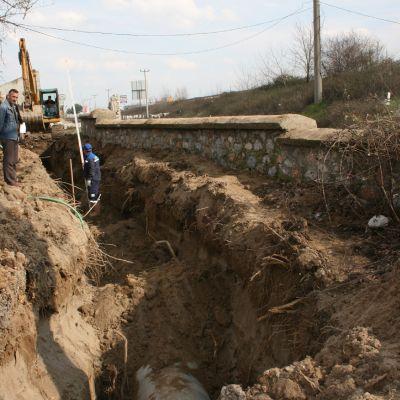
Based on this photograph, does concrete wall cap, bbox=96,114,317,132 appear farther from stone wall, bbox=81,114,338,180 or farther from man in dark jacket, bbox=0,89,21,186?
man in dark jacket, bbox=0,89,21,186

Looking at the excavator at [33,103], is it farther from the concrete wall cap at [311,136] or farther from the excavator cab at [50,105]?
the concrete wall cap at [311,136]

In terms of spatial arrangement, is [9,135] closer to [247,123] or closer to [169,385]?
[247,123]

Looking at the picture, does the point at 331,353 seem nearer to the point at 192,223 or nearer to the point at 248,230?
the point at 248,230

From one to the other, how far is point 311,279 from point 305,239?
0.65m

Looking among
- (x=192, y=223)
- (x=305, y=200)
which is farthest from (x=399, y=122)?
(x=192, y=223)

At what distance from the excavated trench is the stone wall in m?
0.66

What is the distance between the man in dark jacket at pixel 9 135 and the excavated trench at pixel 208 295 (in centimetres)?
230

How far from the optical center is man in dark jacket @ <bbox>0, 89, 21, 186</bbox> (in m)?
8.07

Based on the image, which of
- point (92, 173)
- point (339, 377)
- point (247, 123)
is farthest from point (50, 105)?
point (339, 377)

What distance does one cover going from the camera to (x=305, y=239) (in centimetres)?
511

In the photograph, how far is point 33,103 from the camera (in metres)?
18.5

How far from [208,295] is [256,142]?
8.81 ft

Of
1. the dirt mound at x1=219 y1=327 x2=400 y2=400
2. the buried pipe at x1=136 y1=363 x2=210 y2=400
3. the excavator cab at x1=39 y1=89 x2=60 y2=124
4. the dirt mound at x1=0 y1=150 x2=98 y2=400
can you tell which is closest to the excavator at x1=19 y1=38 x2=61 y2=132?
the excavator cab at x1=39 y1=89 x2=60 y2=124

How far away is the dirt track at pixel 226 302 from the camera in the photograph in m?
3.36
